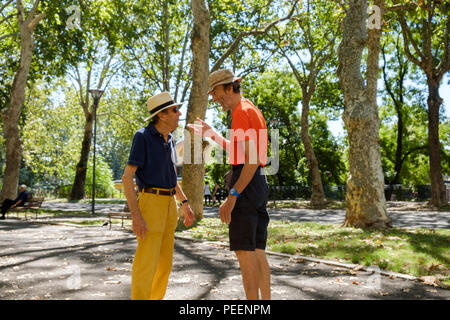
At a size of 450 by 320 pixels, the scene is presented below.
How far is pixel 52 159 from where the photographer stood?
158 ft

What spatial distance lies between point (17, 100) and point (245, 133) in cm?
2089

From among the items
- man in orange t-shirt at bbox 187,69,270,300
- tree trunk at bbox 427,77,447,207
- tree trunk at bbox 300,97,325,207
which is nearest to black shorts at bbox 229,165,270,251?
man in orange t-shirt at bbox 187,69,270,300

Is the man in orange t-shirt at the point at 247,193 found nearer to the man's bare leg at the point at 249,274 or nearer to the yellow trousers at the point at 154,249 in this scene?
the man's bare leg at the point at 249,274

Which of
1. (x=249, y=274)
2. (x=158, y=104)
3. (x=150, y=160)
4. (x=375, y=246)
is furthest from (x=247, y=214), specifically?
(x=375, y=246)

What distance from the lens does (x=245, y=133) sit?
334 cm

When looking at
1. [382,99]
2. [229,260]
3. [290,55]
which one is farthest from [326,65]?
[229,260]

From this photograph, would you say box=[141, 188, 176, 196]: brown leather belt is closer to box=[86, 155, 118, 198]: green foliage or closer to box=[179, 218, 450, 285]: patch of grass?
box=[179, 218, 450, 285]: patch of grass

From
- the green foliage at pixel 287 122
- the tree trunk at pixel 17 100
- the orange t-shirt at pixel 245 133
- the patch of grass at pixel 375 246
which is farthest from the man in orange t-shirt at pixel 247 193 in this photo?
the green foliage at pixel 287 122

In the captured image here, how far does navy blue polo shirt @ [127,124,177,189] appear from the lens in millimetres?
3568

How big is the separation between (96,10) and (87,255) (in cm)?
1445

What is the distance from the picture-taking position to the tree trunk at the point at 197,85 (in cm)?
1298

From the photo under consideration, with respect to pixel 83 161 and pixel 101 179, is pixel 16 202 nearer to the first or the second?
pixel 83 161

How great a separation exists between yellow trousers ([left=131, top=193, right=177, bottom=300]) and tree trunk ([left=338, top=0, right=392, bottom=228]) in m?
7.50
